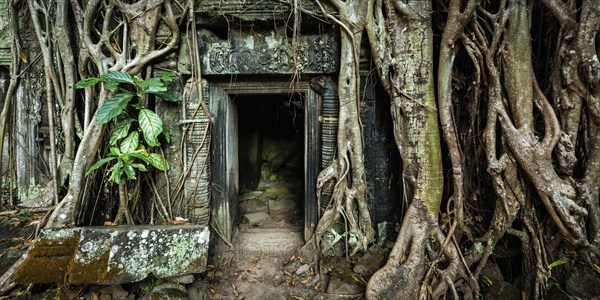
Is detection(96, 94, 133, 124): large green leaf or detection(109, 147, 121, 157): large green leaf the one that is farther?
detection(109, 147, 121, 157): large green leaf

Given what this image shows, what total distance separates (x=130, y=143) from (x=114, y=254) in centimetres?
94

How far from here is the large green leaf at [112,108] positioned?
2.52 m

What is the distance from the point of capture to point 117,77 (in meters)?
2.61

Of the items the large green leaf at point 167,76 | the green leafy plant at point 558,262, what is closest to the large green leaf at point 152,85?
the large green leaf at point 167,76

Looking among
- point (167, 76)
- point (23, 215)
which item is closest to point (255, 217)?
point (167, 76)

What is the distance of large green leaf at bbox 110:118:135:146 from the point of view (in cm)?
271

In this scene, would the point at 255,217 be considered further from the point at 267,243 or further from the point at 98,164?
the point at 98,164

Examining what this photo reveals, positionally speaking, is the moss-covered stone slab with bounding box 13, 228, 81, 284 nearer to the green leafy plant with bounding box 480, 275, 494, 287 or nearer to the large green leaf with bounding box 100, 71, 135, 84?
the large green leaf with bounding box 100, 71, 135, 84

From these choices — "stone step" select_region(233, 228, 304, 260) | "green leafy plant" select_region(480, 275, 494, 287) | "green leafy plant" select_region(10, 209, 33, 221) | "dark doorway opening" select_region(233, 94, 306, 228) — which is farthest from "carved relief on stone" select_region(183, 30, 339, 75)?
"green leafy plant" select_region(10, 209, 33, 221)

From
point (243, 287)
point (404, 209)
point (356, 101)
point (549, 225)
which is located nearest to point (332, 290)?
point (243, 287)

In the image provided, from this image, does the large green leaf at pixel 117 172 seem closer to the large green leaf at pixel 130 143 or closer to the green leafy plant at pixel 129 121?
the green leafy plant at pixel 129 121

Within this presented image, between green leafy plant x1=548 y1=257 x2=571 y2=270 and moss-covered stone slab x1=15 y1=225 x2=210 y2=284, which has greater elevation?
moss-covered stone slab x1=15 y1=225 x2=210 y2=284

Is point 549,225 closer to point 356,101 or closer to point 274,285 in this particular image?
point 356,101

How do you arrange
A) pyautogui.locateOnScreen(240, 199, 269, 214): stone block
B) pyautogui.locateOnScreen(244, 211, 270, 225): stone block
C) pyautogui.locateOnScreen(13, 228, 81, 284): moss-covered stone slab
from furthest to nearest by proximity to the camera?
pyautogui.locateOnScreen(240, 199, 269, 214): stone block → pyautogui.locateOnScreen(244, 211, 270, 225): stone block → pyautogui.locateOnScreen(13, 228, 81, 284): moss-covered stone slab
